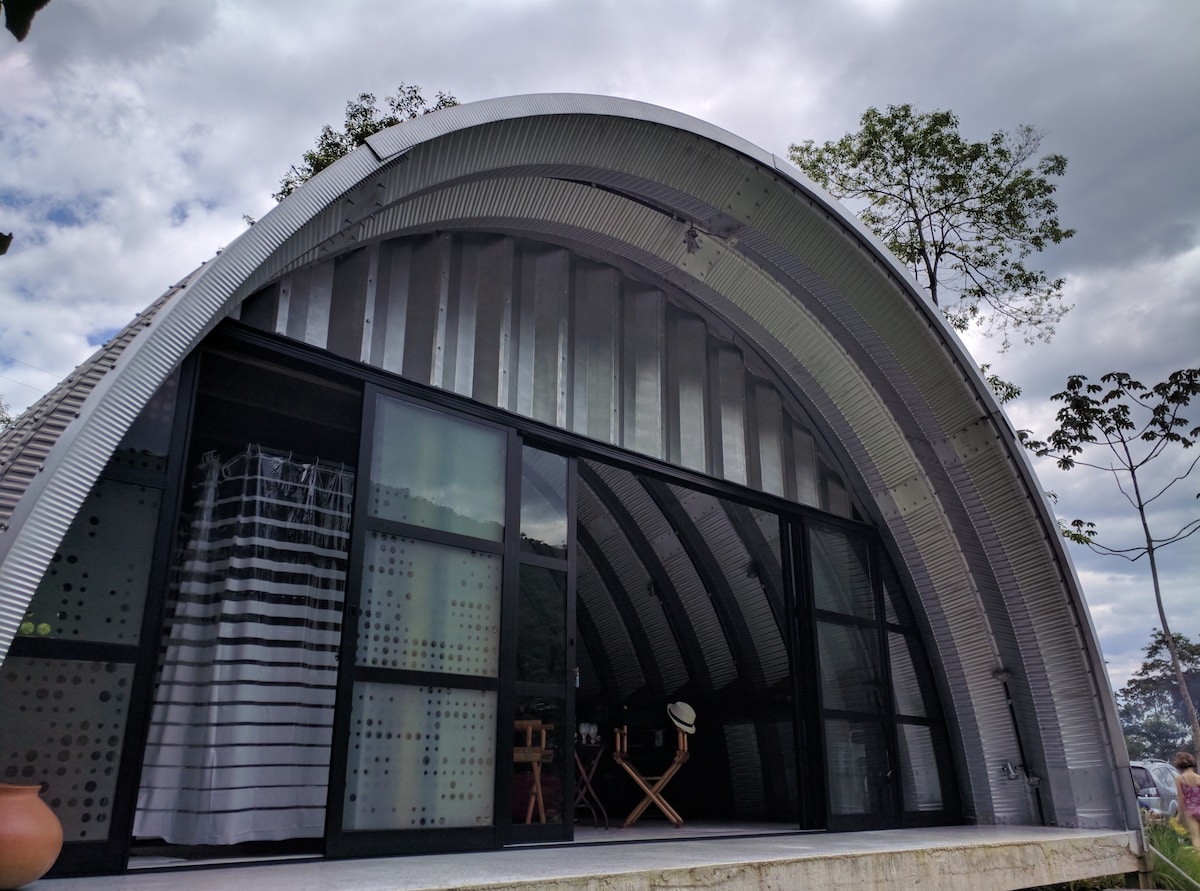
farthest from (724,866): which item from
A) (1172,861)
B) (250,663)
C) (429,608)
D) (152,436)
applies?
(1172,861)

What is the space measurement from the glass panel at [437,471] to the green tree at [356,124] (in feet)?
33.2

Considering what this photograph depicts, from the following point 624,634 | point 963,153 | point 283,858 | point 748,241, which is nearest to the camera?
point 283,858

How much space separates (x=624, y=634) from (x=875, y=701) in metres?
2.89

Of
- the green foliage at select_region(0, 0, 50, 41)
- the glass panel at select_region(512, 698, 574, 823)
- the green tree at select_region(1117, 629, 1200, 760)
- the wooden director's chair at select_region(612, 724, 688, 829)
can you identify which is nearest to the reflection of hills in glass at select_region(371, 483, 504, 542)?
the glass panel at select_region(512, 698, 574, 823)

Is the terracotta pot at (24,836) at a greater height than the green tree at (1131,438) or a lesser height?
lesser

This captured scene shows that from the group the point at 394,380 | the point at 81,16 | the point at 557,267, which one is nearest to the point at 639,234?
the point at 557,267

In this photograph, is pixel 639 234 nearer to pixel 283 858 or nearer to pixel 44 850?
pixel 283 858

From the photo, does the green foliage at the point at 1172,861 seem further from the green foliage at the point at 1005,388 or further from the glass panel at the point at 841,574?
the green foliage at the point at 1005,388

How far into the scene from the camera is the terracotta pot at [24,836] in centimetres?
269

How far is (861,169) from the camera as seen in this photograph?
14602 mm

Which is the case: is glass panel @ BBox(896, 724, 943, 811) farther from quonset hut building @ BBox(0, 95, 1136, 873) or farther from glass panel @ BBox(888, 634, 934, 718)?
glass panel @ BBox(888, 634, 934, 718)

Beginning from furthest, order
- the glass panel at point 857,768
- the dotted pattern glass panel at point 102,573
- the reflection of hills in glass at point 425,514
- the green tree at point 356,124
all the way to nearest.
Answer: the green tree at point 356,124 < the glass panel at point 857,768 < the reflection of hills in glass at point 425,514 < the dotted pattern glass panel at point 102,573

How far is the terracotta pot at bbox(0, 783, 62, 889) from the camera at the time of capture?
269cm

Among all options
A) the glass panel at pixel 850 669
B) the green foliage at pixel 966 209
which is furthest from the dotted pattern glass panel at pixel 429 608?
the green foliage at pixel 966 209
